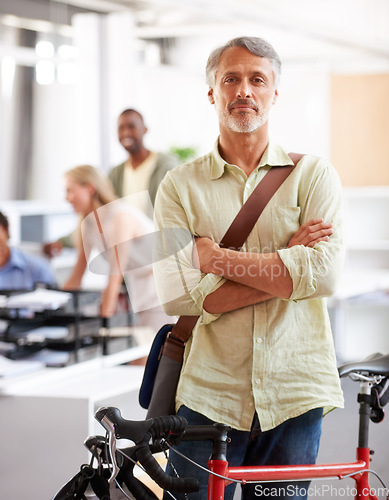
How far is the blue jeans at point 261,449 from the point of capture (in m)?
1.44

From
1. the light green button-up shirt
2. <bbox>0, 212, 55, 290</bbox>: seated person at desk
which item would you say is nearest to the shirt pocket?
the light green button-up shirt

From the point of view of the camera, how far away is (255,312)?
4.78 ft

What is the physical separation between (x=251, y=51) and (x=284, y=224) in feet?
1.12

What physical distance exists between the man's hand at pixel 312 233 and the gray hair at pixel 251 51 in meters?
0.30

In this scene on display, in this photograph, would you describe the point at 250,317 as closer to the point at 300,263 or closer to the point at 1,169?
the point at 300,263

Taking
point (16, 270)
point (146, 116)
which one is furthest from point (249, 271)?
point (146, 116)

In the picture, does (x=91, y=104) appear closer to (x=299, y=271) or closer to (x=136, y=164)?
(x=136, y=164)

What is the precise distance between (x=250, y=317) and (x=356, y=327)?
4.22 m

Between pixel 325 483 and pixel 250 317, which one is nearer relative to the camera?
pixel 250 317

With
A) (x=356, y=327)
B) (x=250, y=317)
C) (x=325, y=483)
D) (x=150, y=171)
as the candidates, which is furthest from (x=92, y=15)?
(x=250, y=317)

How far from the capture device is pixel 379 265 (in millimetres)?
5695

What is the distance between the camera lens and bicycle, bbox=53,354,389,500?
118 centimetres

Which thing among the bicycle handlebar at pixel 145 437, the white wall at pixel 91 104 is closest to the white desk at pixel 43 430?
the bicycle handlebar at pixel 145 437

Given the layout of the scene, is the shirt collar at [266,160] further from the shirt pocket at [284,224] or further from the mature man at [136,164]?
the mature man at [136,164]
